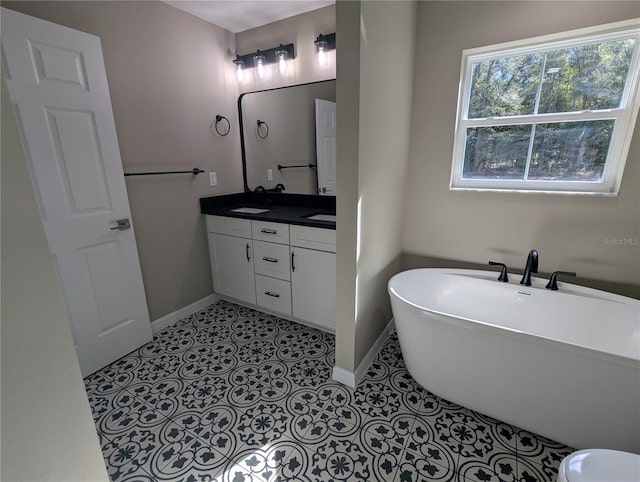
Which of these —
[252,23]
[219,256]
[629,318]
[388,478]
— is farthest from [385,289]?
[252,23]

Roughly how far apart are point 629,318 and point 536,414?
2.54ft

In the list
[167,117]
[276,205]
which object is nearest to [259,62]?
[167,117]

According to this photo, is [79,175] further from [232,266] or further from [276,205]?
[276,205]

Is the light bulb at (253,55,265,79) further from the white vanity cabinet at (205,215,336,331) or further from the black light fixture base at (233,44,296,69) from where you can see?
the white vanity cabinet at (205,215,336,331)

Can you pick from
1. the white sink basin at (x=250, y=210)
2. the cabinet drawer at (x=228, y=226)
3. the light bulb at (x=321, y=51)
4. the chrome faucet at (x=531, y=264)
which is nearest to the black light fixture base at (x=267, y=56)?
the light bulb at (x=321, y=51)

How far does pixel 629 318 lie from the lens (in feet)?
5.38

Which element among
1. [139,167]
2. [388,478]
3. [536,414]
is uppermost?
[139,167]

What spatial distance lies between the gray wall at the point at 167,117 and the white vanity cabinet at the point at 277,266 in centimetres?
23

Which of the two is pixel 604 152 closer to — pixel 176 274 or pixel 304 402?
pixel 304 402

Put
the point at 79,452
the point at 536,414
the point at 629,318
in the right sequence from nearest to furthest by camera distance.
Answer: the point at 79,452
the point at 536,414
the point at 629,318

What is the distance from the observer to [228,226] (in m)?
2.66

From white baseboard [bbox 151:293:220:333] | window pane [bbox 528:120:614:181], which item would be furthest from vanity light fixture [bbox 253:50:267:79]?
window pane [bbox 528:120:614:181]

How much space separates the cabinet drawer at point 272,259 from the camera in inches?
95.0

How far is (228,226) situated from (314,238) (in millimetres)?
885
